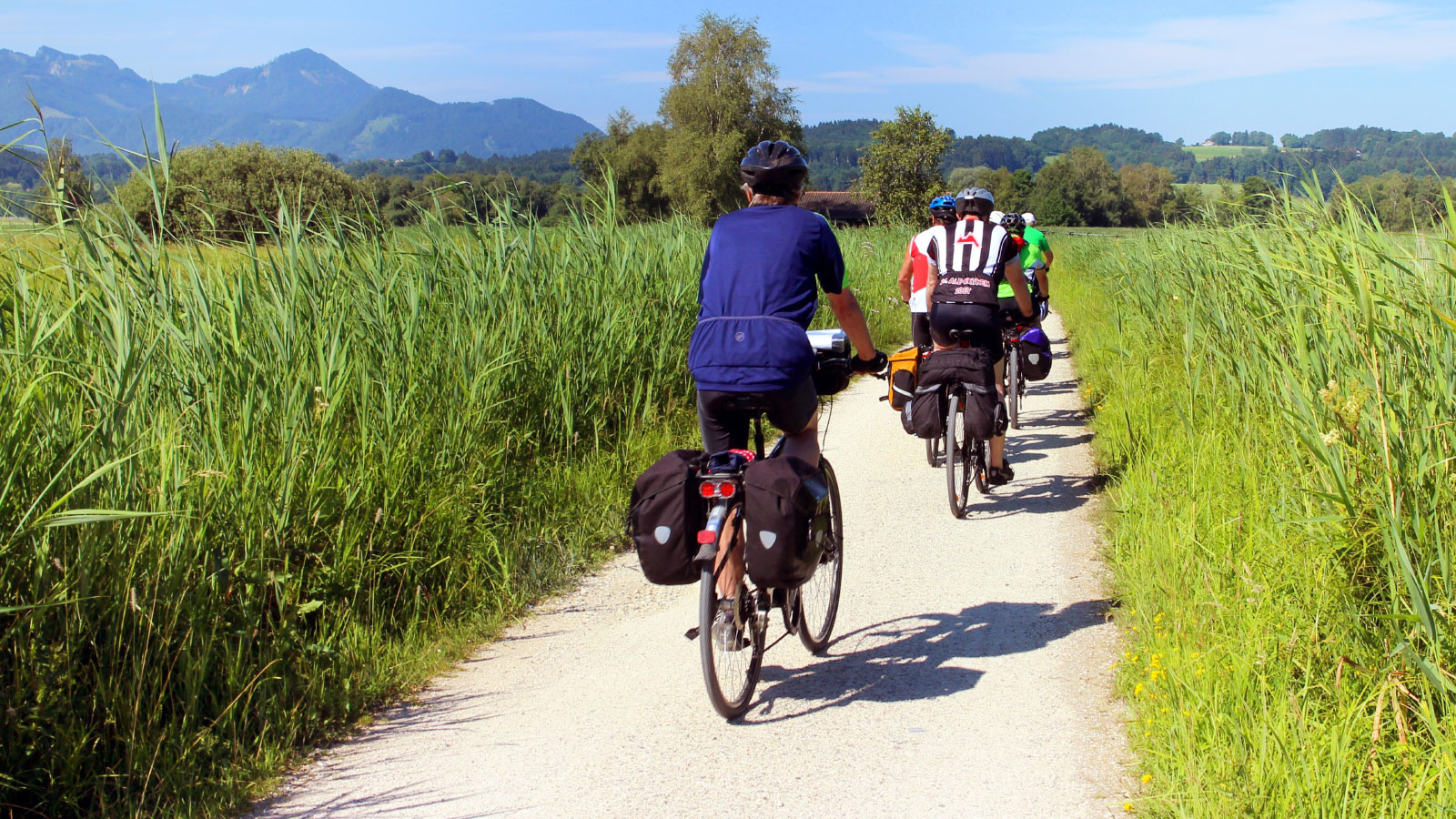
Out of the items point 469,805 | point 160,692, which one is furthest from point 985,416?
point 160,692

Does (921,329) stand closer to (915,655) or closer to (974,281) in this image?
(974,281)

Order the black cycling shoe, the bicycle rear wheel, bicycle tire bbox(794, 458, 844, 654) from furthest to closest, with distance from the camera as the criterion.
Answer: the black cycling shoe → the bicycle rear wheel → bicycle tire bbox(794, 458, 844, 654)

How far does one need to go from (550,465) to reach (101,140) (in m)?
2.98

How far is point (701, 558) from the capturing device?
3393mm

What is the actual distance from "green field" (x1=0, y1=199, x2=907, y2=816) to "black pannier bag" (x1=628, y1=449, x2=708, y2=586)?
48.3 inches

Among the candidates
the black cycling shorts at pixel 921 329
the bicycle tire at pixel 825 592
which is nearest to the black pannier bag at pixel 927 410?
the black cycling shorts at pixel 921 329

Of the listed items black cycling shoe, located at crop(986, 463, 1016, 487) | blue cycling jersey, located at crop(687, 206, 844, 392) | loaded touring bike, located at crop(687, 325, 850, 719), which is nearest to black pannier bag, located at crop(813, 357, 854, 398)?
loaded touring bike, located at crop(687, 325, 850, 719)

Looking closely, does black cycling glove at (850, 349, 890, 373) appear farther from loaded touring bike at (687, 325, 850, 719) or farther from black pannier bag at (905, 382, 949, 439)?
black pannier bag at (905, 382, 949, 439)

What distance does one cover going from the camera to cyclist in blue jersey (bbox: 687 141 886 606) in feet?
11.5

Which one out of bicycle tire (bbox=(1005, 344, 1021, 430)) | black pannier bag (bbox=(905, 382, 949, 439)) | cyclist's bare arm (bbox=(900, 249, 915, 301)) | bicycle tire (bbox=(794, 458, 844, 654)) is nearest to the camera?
bicycle tire (bbox=(794, 458, 844, 654))

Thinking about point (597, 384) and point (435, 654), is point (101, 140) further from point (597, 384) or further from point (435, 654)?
point (597, 384)

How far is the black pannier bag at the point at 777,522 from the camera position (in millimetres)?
3316

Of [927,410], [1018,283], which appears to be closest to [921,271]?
[1018,283]

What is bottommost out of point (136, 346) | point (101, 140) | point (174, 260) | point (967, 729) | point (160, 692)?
point (967, 729)
